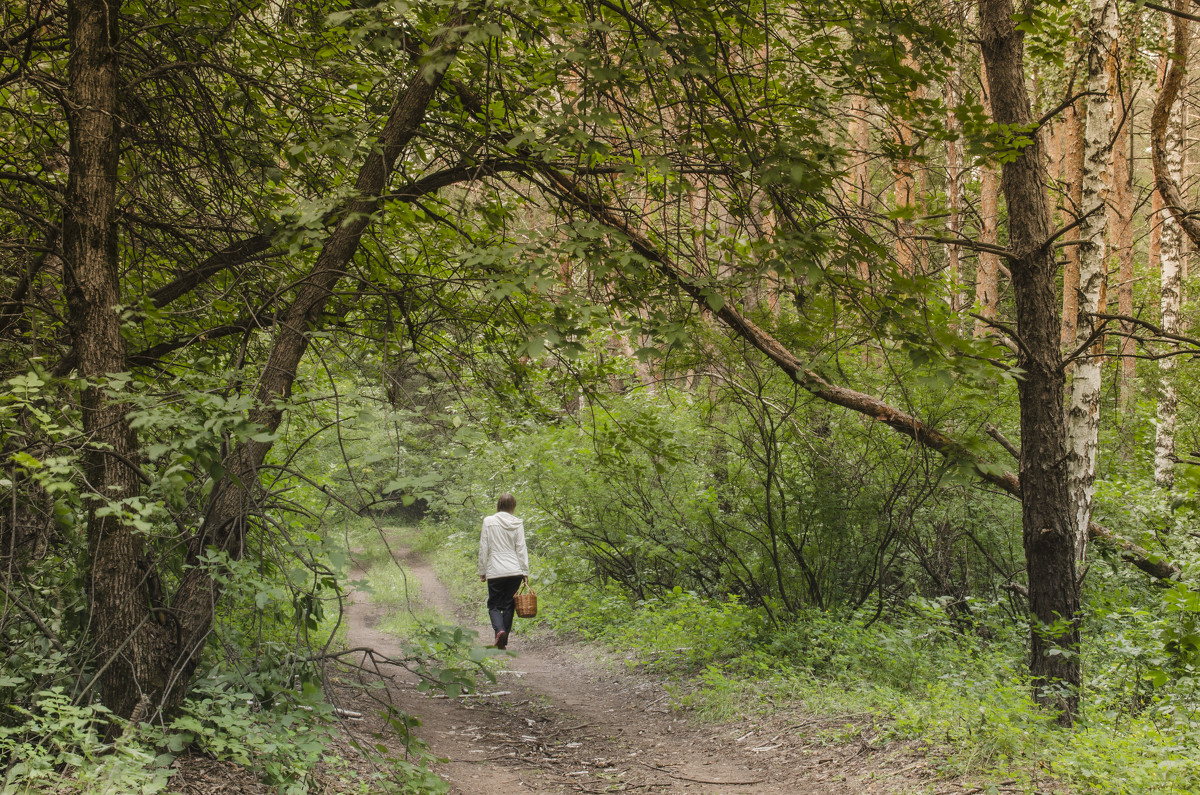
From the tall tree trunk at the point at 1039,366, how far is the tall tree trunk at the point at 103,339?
18.2 ft

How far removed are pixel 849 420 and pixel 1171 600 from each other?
197 inches

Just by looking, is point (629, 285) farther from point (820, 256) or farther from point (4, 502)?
point (4, 502)

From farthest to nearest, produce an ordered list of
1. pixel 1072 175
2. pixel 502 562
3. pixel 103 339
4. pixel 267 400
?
pixel 1072 175, pixel 502 562, pixel 103 339, pixel 267 400

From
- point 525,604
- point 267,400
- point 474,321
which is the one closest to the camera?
point 267,400

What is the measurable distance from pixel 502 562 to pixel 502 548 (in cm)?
16

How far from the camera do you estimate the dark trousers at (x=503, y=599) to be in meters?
8.47

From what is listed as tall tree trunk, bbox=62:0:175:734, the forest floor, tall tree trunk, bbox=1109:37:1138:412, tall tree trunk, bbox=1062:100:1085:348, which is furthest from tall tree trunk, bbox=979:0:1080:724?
tall tree trunk, bbox=1109:37:1138:412

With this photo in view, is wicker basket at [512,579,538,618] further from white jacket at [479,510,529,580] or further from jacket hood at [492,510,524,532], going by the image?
jacket hood at [492,510,524,532]

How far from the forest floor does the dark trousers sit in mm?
610

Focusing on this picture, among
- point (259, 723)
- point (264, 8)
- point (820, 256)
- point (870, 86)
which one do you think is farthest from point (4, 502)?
point (870, 86)

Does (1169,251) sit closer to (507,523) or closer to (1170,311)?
(1170,311)

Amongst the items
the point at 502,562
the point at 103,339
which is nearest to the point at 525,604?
the point at 502,562

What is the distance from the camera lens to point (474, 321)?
4.94m

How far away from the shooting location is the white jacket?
8.41 m
